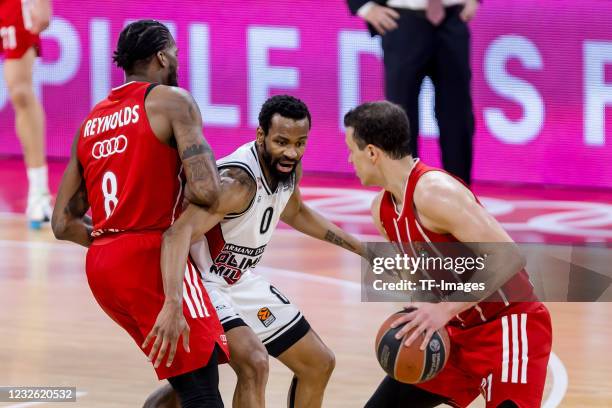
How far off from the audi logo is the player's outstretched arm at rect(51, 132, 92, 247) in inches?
6.2

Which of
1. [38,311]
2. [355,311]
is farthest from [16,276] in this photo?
[355,311]

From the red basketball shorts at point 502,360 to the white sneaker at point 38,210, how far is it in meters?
5.26

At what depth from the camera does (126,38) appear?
4.75 m

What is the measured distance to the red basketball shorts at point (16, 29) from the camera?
9523 millimetres

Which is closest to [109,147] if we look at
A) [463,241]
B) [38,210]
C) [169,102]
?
[169,102]

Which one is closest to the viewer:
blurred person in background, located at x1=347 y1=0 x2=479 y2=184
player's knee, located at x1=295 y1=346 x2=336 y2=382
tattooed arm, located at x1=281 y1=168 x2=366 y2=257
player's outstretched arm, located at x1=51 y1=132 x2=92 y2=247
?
player's outstretched arm, located at x1=51 y1=132 x2=92 y2=247

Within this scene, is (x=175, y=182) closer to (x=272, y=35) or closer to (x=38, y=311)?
(x=38, y=311)

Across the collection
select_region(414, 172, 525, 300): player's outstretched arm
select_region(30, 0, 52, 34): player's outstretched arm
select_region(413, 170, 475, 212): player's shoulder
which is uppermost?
select_region(30, 0, 52, 34): player's outstretched arm

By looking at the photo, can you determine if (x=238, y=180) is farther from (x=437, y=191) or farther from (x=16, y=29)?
(x=16, y=29)

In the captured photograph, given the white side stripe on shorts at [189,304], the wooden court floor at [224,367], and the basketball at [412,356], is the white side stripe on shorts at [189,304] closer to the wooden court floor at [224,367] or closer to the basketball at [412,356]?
the basketball at [412,356]

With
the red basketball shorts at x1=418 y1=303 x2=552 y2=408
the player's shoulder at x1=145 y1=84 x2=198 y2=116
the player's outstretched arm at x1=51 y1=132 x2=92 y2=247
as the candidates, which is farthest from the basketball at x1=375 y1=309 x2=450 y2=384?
the player's outstretched arm at x1=51 y1=132 x2=92 y2=247

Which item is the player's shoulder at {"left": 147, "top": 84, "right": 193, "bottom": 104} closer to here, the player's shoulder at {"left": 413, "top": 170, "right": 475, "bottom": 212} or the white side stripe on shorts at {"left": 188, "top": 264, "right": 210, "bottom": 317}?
the white side stripe on shorts at {"left": 188, "top": 264, "right": 210, "bottom": 317}

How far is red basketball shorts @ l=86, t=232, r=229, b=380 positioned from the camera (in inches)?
179

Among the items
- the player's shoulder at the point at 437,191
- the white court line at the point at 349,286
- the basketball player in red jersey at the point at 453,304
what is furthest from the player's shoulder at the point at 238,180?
the white court line at the point at 349,286
